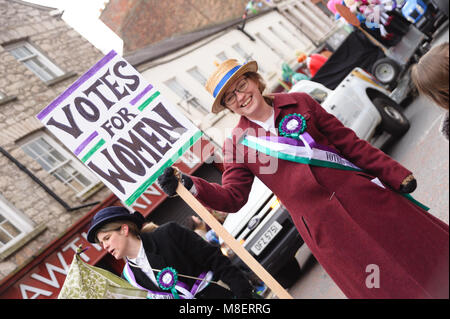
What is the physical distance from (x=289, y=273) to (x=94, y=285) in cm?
327

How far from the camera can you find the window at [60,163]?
7.24 meters

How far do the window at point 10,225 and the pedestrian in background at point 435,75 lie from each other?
6.78 m

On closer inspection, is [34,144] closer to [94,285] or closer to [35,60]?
[35,60]

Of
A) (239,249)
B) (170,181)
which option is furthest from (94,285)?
(239,249)

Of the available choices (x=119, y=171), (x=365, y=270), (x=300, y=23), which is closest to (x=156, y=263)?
(x=119, y=171)

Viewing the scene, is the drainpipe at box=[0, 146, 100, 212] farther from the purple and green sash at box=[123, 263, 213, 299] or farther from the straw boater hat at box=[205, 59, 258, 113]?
the straw boater hat at box=[205, 59, 258, 113]

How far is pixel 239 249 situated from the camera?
231cm

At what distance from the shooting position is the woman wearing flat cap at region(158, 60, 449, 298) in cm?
200

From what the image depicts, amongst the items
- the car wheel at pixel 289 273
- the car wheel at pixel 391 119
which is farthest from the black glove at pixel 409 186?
the car wheel at pixel 391 119

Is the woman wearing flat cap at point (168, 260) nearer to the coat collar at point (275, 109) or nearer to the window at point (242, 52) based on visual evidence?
the coat collar at point (275, 109)

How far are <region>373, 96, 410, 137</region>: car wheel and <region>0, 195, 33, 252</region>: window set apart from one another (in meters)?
6.85
